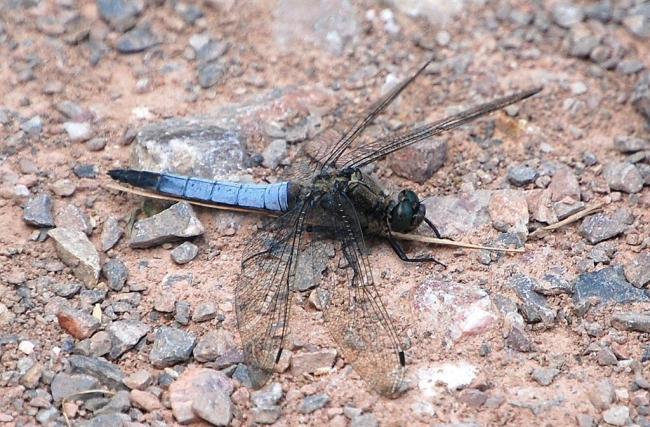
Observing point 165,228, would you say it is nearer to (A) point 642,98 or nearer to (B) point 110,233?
(B) point 110,233

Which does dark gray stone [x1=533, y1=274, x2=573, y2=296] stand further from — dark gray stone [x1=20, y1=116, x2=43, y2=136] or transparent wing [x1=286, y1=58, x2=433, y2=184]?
dark gray stone [x1=20, y1=116, x2=43, y2=136]

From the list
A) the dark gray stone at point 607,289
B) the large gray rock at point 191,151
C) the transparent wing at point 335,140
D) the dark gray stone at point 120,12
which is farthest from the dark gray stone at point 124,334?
the dark gray stone at point 120,12

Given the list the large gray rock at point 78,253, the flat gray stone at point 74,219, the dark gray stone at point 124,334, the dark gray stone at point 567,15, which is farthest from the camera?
the dark gray stone at point 567,15

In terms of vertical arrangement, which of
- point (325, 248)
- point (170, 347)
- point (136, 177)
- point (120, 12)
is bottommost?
point (325, 248)

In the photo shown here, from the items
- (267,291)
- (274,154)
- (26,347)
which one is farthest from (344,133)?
(26,347)

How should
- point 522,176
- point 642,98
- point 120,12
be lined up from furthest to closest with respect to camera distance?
1. point 120,12
2. point 642,98
3. point 522,176

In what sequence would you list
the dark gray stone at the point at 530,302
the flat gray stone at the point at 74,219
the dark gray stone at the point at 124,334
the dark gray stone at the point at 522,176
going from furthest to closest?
the dark gray stone at the point at 522,176, the flat gray stone at the point at 74,219, the dark gray stone at the point at 530,302, the dark gray stone at the point at 124,334

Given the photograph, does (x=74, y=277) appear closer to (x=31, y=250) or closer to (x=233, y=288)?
(x=31, y=250)

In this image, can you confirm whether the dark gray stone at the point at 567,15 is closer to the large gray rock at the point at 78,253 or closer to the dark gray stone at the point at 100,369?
the large gray rock at the point at 78,253
